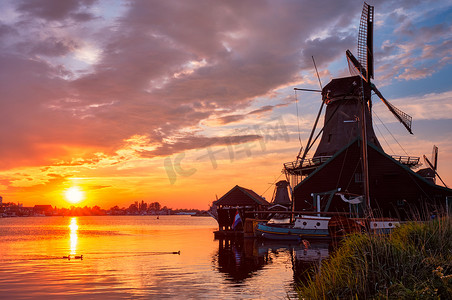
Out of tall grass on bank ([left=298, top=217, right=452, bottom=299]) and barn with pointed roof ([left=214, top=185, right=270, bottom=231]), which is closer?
tall grass on bank ([left=298, top=217, right=452, bottom=299])

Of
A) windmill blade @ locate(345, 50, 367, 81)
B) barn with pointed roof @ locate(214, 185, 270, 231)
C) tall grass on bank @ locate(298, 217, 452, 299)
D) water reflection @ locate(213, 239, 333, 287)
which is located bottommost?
water reflection @ locate(213, 239, 333, 287)

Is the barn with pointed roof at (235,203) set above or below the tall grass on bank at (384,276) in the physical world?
above

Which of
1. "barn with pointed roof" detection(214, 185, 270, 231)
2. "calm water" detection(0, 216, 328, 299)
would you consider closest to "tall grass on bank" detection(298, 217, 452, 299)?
"calm water" detection(0, 216, 328, 299)

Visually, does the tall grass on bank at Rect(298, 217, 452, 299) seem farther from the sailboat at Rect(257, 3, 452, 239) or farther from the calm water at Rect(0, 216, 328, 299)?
the sailboat at Rect(257, 3, 452, 239)

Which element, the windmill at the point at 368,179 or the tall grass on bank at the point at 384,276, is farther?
the windmill at the point at 368,179

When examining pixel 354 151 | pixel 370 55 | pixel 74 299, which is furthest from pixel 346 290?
pixel 370 55

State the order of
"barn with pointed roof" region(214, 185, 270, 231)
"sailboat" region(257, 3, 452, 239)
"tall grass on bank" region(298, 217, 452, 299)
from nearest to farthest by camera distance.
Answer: "tall grass on bank" region(298, 217, 452, 299) < "sailboat" region(257, 3, 452, 239) < "barn with pointed roof" region(214, 185, 270, 231)

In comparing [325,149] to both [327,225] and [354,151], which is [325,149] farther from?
[327,225]

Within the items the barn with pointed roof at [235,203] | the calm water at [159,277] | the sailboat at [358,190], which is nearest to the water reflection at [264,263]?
the calm water at [159,277]

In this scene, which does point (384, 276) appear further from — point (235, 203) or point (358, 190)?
point (235, 203)

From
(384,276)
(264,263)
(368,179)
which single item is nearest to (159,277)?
(264,263)

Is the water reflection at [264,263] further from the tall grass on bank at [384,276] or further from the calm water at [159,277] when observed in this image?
the tall grass on bank at [384,276]

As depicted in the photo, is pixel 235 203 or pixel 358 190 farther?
pixel 235 203

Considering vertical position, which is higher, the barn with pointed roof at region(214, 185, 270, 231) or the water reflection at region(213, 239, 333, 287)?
the barn with pointed roof at region(214, 185, 270, 231)
